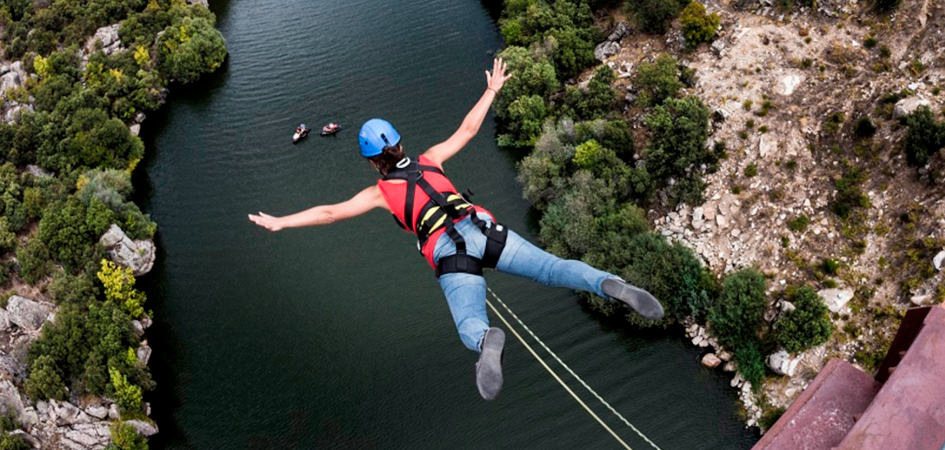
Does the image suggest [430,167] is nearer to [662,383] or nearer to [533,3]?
[662,383]

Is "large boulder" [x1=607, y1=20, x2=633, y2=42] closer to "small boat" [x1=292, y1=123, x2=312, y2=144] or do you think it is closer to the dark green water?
the dark green water

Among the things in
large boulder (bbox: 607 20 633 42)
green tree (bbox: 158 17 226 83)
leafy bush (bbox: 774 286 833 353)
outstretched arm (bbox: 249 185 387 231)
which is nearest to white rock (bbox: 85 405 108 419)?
outstretched arm (bbox: 249 185 387 231)

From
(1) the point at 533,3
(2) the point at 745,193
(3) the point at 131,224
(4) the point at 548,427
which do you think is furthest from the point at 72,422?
(1) the point at 533,3

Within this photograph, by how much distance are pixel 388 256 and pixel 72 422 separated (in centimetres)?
955

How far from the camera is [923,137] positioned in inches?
781

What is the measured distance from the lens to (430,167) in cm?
842

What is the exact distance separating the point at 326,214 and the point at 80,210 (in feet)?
66.9

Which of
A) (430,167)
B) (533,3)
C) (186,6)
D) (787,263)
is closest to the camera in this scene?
(430,167)

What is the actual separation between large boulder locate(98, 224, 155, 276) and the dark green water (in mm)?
462

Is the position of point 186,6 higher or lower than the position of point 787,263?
lower

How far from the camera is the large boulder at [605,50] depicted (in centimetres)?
2797

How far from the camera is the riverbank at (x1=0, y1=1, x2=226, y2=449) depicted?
20688 mm

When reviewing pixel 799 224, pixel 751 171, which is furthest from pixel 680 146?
pixel 799 224

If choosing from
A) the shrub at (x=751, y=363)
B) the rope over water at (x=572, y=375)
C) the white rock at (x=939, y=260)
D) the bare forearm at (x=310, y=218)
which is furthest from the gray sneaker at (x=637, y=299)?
the white rock at (x=939, y=260)
